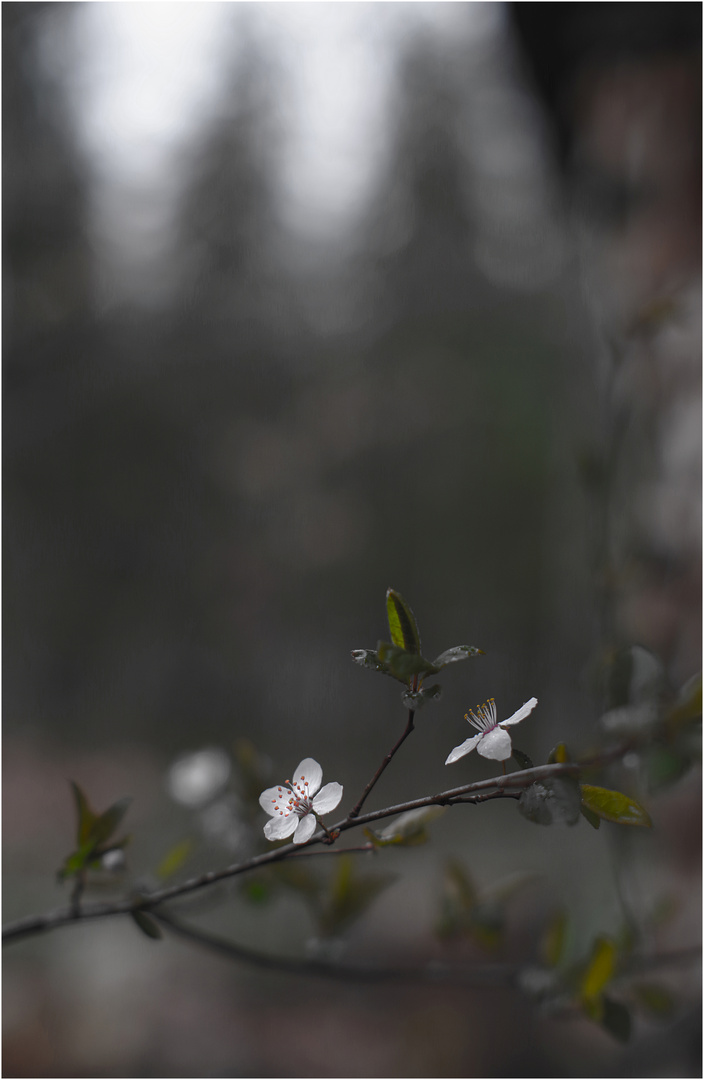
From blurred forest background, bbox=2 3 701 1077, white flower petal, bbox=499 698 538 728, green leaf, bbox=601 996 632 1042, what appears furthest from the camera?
blurred forest background, bbox=2 3 701 1077

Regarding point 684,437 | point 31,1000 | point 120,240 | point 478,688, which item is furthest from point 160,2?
point 31,1000

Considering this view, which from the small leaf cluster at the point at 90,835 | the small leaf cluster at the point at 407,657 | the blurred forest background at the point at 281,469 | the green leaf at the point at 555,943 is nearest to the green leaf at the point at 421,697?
the small leaf cluster at the point at 407,657

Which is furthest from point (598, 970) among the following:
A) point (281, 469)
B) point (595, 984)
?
point (281, 469)

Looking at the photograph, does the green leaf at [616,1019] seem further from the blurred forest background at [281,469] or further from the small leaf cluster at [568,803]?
the blurred forest background at [281,469]

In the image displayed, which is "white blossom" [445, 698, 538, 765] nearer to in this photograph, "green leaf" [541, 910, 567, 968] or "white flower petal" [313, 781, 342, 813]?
"white flower petal" [313, 781, 342, 813]

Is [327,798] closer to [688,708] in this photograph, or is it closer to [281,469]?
[688,708]

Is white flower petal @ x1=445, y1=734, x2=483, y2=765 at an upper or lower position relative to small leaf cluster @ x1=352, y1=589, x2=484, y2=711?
lower

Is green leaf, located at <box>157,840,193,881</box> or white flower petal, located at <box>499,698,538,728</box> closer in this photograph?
white flower petal, located at <box>499,698,538,728</box>

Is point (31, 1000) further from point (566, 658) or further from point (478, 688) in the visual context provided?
point (566, 658)

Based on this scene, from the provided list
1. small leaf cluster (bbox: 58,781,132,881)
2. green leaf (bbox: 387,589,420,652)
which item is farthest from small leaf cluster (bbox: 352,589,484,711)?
small leaf cluster (bbox: 58,781,132,881)
